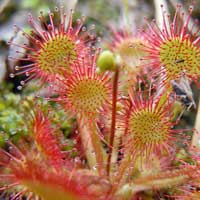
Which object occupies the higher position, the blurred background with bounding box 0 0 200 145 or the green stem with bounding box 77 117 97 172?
the blurred background with bounding box 0 0 200 145

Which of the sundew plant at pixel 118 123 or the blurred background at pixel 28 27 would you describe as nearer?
the sundew plant at pixel 118 123

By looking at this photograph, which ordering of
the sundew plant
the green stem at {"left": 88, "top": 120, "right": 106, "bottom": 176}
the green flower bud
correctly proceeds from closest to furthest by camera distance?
the green flower bud
the sundew plant
the green stem at {"left": 88, "top": 120, "right": 106, "bottom": 176}

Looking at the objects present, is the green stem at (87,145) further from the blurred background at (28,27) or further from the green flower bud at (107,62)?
the green flower bud at (107,62)

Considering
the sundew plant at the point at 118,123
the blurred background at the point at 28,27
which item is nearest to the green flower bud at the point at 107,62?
the sundew plant at the point at 118,123

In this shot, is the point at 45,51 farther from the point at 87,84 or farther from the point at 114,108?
the point at 114,108

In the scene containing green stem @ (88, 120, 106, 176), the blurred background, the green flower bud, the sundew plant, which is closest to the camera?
the green flower bud

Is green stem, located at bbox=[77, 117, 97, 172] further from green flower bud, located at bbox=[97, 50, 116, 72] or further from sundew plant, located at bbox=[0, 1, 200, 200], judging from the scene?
green flower bud, located at bbox=[97, 50, 116, 72]

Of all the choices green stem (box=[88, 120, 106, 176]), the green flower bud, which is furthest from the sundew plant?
the green flower bud

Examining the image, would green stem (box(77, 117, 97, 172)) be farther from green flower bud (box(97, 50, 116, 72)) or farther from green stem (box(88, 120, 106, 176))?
green flower bud (box(97, 50, 116, 72))

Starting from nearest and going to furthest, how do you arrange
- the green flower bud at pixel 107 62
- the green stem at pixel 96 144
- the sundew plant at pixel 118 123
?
the green flower bud at pixel 107 62 → the sundew plant at pixel 118 123 → the green stem at pixel 96 144

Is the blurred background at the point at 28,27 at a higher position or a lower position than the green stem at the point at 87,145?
higher

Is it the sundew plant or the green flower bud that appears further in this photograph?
the sundew plant
